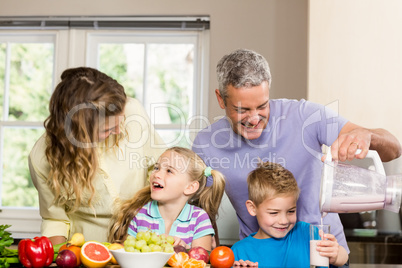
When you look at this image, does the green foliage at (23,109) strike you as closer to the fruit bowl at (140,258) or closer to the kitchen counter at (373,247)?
the kitchen counter at (373,247)

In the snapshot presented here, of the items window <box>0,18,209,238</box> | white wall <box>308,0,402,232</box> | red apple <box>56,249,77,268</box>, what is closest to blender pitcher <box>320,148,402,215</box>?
red apple <box>56,249,77,268</box>

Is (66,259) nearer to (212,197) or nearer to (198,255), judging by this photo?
(198,255)

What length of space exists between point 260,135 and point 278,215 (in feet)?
1.05

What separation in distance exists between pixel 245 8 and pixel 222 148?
1.78 meters

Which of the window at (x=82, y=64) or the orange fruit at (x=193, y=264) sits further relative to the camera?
the window at (x=82, y=64)

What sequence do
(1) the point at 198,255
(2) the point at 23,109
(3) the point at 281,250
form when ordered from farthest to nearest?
1. (2) the point at 23,109
2. (3) the point at 281,250
3. (1) the point at 198,255

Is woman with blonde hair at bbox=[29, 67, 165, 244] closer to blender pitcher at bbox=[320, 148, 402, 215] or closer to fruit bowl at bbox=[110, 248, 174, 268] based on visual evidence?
fruit bowl at bbox=[110, 248, 174, 268]

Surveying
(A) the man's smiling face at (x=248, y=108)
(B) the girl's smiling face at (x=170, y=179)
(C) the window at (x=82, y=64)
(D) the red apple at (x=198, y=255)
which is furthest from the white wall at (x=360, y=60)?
(D) the red apple at (x=198, y=255)

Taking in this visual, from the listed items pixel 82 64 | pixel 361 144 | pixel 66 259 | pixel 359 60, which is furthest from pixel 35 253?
pixel 82 64

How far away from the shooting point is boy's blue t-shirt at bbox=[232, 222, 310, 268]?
1698 mm

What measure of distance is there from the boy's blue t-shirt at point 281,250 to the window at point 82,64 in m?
1.75

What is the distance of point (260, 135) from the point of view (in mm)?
1870

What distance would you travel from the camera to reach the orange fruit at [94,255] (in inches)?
50.0

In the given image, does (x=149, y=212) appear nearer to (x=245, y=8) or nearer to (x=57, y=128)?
(x=57, y=128)
